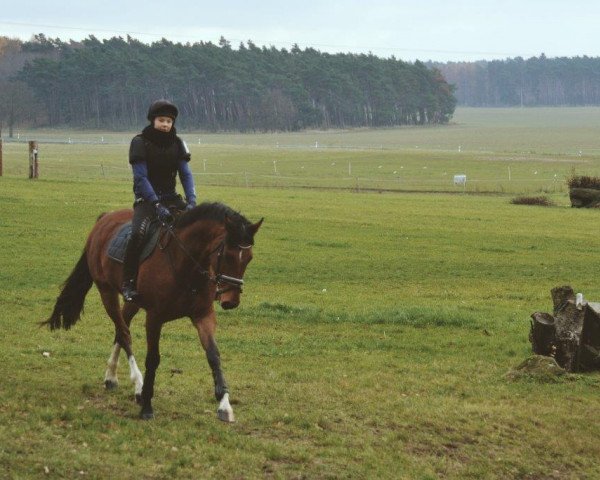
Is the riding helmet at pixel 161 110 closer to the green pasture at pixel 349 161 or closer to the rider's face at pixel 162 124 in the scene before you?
the rider's face at pixel 162 124

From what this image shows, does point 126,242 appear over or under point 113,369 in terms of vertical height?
over

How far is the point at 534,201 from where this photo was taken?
4794 centimetres

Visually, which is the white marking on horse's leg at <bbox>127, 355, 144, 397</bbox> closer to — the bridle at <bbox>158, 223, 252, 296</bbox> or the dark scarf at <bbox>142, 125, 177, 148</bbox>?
the bridle at <bbox>158, 223, 252, 296</bbox>

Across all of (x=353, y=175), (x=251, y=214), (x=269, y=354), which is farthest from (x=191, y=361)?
(x=353, y=175)

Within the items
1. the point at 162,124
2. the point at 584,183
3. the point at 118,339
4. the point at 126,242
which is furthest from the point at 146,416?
the point at 584,183

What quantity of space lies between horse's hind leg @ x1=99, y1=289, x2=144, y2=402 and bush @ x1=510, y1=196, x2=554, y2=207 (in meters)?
37.5

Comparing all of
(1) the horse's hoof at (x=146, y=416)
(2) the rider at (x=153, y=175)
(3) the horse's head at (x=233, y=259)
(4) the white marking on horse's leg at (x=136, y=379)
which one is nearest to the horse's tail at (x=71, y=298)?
(4) the white marking on horse's leg at (x=136, y=379)

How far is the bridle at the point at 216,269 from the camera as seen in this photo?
9.99 m

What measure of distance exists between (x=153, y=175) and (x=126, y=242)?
32.5 inches

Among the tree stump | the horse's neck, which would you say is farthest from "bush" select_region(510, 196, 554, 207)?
the horse's neck

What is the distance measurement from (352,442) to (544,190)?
4919 centimetres

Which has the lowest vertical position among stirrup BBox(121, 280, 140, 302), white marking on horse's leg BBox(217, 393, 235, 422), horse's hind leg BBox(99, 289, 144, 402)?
white marking on horse's leg BBox(217, 393, 235, 422)

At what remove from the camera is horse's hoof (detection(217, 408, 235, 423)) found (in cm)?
1039

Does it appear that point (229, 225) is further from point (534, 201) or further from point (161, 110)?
point (534, 201)
